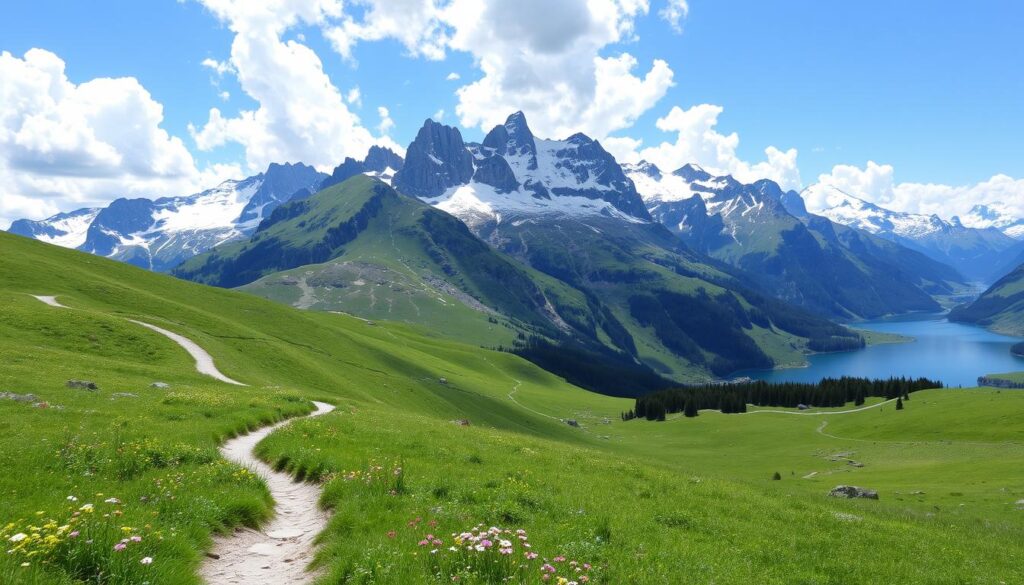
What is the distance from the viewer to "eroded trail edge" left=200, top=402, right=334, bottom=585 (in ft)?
32.9

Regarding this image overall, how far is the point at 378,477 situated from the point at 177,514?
5024 millimetres

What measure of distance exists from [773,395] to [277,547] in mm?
153561

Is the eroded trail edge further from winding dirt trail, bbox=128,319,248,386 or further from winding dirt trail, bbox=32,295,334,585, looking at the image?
winding dirt trail, bbox=128,319,248,386

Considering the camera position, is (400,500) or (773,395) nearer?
(400,500)

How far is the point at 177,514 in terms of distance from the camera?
1088cm

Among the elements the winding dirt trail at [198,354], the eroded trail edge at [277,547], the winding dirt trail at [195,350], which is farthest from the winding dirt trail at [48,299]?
the eroded trail edge at [277,547]

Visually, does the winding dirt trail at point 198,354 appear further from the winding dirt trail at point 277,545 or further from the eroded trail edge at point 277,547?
the eroded trail edge at point 277,547

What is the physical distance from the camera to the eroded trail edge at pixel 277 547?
10.0 meters

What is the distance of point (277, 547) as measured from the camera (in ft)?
38.2

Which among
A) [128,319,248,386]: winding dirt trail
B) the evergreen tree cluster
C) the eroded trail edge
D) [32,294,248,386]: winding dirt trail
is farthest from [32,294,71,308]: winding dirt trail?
the evergreen tree cluster

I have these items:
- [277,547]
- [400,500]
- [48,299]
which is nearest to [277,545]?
[277,547]

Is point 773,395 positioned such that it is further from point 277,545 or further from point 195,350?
point 277,545

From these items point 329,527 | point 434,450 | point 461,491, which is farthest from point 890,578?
point 434,450

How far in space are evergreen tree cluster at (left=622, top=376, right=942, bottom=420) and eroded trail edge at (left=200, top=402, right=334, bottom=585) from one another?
13510cm
